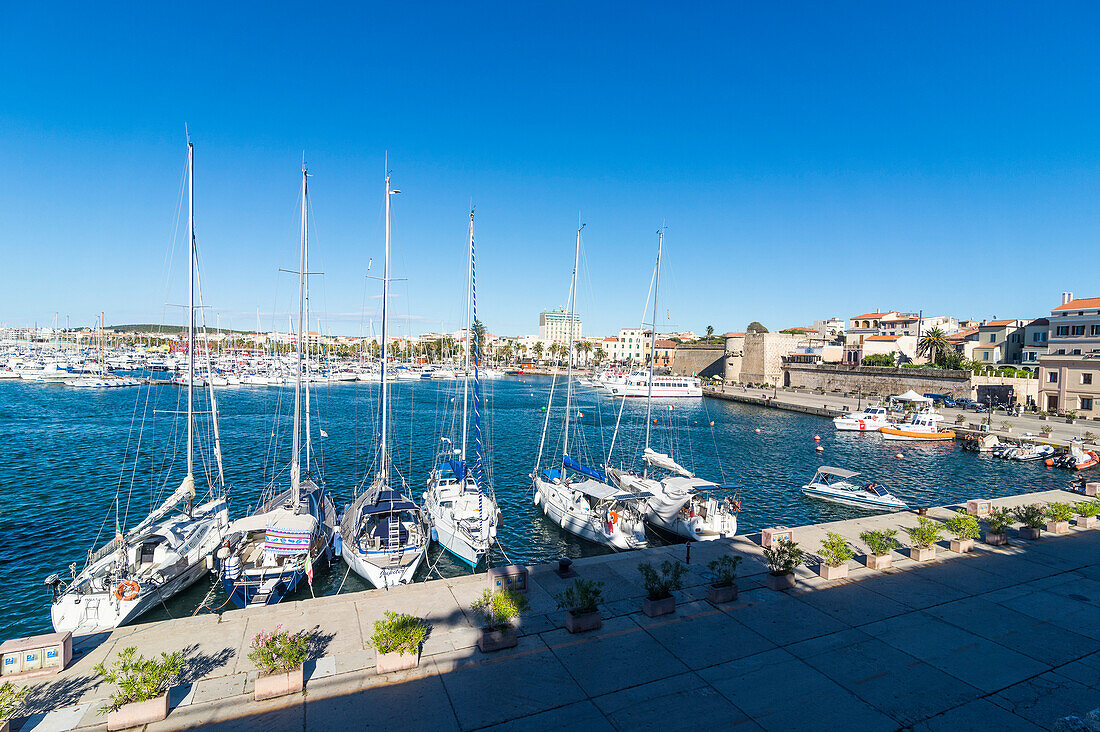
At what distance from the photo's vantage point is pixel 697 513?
22297 millimetres

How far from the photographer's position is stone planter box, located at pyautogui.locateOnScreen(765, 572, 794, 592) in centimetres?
1355

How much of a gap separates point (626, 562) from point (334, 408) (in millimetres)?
59263

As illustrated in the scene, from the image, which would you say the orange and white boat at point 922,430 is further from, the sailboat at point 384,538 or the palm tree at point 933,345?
the sailboat at point 384,538

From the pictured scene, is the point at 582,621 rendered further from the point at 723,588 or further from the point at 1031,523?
the point at 1031,523

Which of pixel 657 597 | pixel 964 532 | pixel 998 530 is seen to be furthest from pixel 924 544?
pixel 657 597

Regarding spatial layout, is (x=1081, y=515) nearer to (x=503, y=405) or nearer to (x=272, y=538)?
(x=272, y=538)

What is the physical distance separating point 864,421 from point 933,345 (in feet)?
145

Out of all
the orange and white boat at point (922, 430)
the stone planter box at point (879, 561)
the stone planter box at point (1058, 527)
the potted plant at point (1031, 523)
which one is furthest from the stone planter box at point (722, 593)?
the orange and white boat at point (922, 430)

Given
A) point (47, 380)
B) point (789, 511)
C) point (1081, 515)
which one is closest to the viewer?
point (1081, 515)

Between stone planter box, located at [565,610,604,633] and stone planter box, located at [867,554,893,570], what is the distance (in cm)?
905

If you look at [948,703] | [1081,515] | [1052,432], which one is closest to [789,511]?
[1081,515]

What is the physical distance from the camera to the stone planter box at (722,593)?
12.7 metres

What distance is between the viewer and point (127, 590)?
14.7 m

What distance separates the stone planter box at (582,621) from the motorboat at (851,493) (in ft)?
75.3
